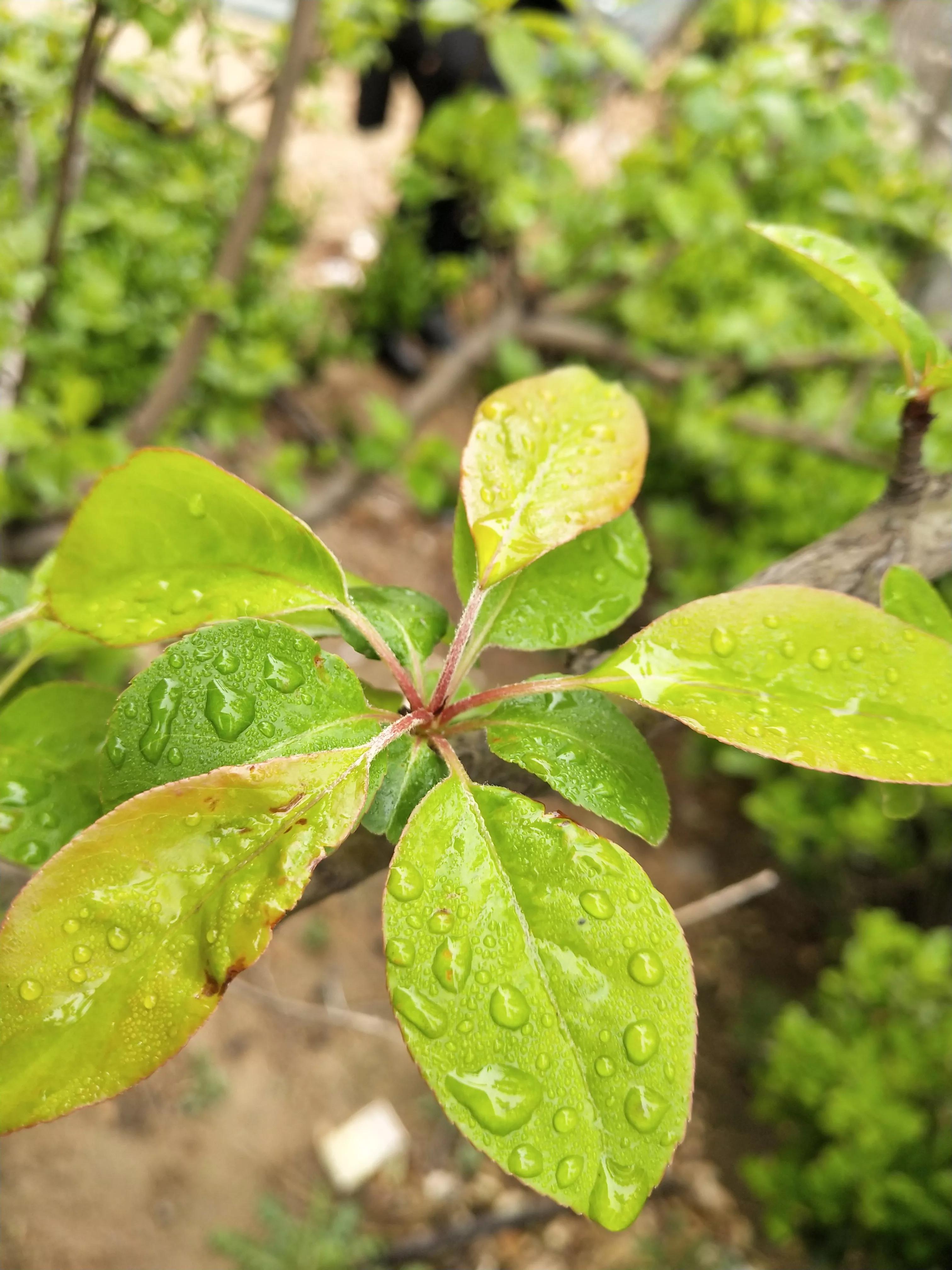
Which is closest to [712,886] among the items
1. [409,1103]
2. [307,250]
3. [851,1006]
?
[851,1006]

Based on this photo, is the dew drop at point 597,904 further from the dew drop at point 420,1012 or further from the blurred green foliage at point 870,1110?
the blurred green foliage at point 870,1110

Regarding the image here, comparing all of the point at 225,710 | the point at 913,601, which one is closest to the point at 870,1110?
the point at 913,601

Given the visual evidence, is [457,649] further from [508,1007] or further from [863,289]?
[863,289]

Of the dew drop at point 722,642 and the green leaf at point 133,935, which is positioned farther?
the dew drop at point 722,642

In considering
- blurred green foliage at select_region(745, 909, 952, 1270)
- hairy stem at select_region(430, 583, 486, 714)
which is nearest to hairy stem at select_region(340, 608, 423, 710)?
hairy stem at select_region(430, 583, 486, 714)

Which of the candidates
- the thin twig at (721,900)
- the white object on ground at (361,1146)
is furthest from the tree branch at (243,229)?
the white object on ground at (361,1146)

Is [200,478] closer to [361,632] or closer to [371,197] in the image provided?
[361,632]
